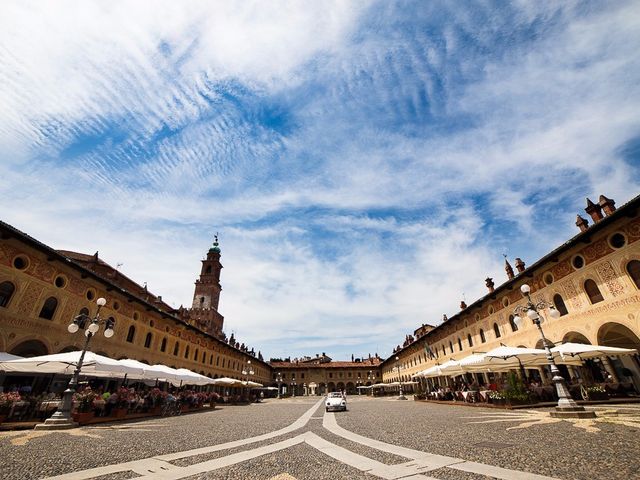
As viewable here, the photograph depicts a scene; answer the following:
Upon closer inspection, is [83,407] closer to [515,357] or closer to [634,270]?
[515,357]

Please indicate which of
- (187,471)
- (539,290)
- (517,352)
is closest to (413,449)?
(187,471)

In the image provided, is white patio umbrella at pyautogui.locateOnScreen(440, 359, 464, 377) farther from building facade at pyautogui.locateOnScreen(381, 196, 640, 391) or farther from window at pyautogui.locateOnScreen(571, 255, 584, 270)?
window at pyautogui.locateOnScreen(571, 255, 584, 270)

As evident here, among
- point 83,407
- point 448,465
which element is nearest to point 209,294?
point 83,407

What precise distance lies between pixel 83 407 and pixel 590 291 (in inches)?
972

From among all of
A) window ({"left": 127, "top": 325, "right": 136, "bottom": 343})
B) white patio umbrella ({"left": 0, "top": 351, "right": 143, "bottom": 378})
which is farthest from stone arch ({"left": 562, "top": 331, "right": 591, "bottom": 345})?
window ({"left": 127, "top": 325, "right": 136, "bottom": 343})

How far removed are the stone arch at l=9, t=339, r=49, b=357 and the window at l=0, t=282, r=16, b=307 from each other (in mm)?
2791

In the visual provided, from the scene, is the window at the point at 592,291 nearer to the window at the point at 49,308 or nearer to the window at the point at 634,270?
the window at the point at 634,270

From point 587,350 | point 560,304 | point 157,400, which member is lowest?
point 157,400

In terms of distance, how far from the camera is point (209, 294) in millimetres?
70312

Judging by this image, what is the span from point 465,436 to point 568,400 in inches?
200

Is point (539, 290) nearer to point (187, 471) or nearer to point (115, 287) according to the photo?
point (187, 471)

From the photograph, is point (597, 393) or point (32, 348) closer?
point (597, 393)

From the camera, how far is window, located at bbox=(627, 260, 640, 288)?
13695 millimetres

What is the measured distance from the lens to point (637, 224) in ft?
45.1
